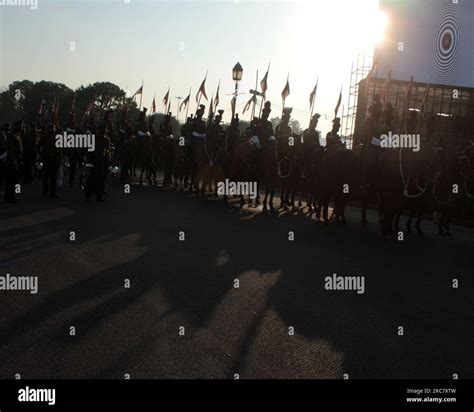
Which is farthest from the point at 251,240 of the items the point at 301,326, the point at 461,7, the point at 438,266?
the point at 461,7

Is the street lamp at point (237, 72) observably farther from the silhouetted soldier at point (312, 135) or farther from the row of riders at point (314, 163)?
the silhouetted soldier at point (312, 135)

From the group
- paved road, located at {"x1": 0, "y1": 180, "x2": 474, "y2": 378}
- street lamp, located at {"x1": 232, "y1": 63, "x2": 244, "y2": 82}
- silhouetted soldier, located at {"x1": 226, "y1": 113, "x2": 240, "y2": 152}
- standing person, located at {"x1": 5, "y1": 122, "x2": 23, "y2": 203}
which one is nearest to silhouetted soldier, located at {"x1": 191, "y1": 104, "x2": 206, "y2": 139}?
silhouetted soldier, located at {"x1": 226, "y1": 113, "x2": 240, "y2": 152}

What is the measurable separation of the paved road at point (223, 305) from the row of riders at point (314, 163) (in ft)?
Answer: 7.15

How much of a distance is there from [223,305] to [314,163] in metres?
14.1

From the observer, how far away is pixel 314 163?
2048 cm

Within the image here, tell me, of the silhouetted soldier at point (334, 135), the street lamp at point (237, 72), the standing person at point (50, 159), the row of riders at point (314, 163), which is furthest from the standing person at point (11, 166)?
the street lamp at point (237, 72)

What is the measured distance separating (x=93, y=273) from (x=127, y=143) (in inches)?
740

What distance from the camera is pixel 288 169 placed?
61.0 feet

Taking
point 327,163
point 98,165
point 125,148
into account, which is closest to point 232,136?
point 98,165

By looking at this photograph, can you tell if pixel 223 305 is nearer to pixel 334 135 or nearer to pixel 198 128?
pixel 334 135

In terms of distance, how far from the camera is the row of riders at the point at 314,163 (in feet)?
46.0

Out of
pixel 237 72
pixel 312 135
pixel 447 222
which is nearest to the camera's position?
pixel 447 222

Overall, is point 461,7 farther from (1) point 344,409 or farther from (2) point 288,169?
(1) point 344,409

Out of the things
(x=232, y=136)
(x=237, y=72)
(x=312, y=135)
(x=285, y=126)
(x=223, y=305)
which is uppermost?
(x=237, y=72)
